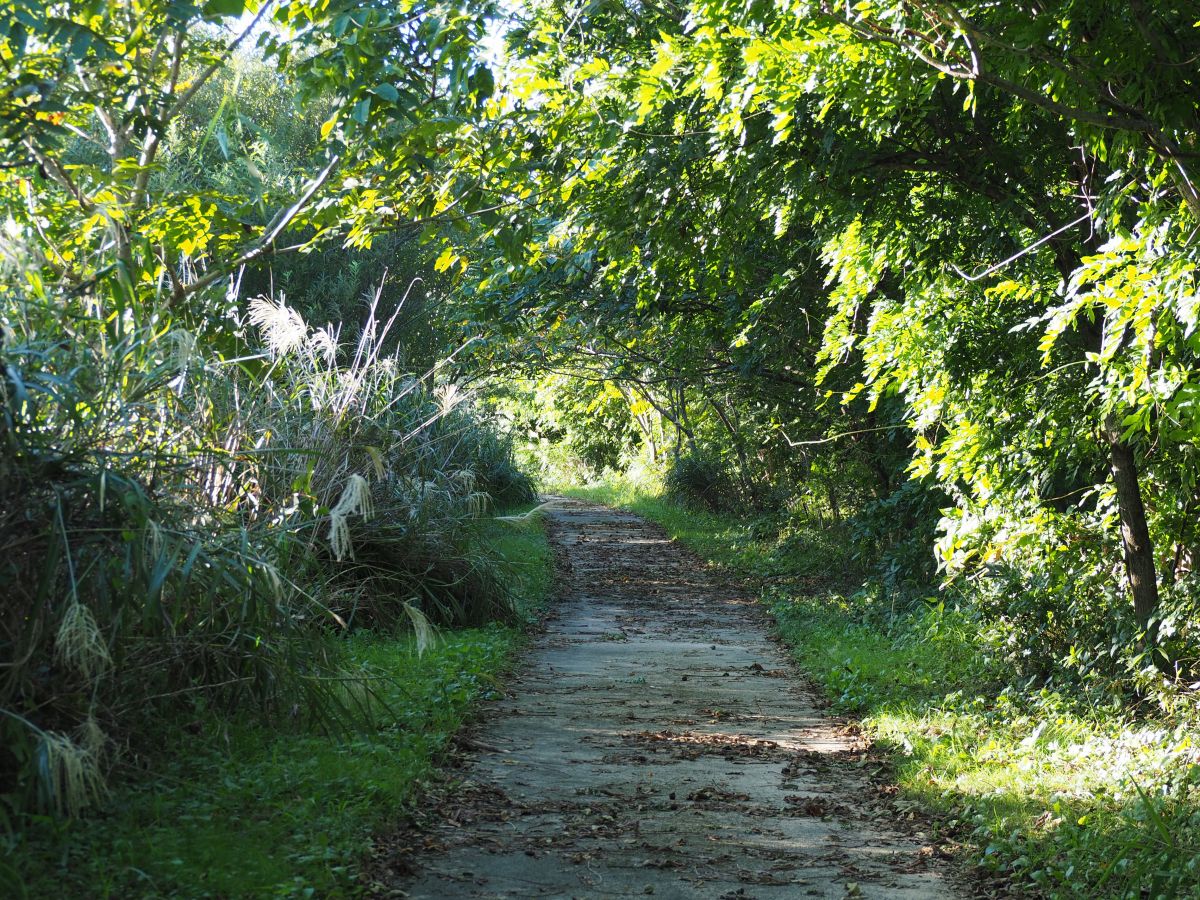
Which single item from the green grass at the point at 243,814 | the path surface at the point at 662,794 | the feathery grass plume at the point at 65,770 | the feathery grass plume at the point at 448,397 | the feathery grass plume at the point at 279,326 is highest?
the feathery grass plume at the point at 279,326

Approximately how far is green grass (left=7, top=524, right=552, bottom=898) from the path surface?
345 mm

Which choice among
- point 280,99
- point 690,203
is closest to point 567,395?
point 280,99

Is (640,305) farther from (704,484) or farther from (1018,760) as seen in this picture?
(704,484)

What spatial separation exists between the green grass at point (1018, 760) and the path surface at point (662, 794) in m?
0.36

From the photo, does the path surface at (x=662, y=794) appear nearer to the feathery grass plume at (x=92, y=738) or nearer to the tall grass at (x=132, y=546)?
the tall grass at (x=132, y=546)

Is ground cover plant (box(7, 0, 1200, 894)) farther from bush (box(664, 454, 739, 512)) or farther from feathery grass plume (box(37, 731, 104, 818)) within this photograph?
bush (box(664, 454, 739, 512))

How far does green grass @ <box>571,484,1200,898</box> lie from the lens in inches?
194

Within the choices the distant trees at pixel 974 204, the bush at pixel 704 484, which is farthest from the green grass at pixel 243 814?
the bush at pixel 704 484

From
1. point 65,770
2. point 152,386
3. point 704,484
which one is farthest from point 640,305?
point 704,484

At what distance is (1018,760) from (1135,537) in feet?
5.92

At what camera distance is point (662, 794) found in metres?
6.29

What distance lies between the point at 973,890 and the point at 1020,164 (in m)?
5.10

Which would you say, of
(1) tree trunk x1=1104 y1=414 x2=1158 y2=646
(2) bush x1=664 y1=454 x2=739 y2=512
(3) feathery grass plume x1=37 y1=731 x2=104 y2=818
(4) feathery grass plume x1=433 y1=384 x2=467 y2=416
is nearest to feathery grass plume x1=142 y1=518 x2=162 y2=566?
(3) feathery grass plume x1=37 y1=731 x2=104 y2=818

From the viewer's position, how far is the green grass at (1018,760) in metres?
4.92
